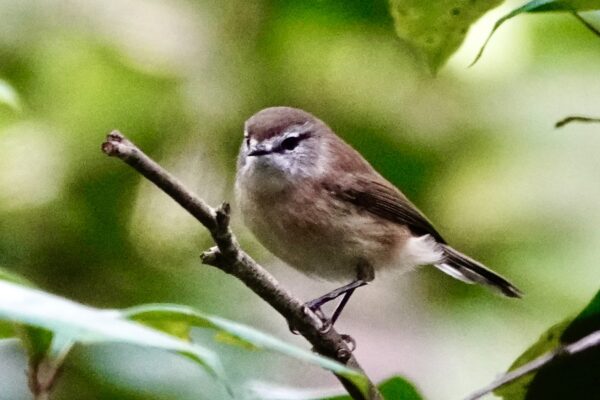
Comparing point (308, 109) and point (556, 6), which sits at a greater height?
point (556, 6)

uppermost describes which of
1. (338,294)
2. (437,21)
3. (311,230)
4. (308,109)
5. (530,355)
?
(437,21)

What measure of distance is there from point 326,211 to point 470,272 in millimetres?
565

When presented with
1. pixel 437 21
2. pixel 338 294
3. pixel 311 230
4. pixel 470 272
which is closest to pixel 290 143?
pixel 311 230

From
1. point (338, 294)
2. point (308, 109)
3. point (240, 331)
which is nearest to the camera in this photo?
point (240, 331)

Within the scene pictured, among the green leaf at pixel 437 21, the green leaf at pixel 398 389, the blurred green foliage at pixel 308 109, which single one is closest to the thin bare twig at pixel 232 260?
the green leaf at pixel 398 389

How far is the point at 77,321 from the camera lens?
67 centimetres

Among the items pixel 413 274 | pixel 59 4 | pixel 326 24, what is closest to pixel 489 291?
pixel 413 274

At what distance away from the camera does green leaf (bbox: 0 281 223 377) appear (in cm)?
67

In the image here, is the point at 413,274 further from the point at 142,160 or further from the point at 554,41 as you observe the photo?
the point at 142,160

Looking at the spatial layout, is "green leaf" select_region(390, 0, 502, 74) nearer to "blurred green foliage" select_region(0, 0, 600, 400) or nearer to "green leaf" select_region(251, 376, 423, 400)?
"green leaf" select_region(251, 376, 423, 400)

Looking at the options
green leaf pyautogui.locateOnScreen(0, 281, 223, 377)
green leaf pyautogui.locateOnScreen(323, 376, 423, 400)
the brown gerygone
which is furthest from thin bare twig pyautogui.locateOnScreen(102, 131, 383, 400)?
the brown gerygone

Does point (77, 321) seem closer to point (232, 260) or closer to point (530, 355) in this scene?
point (232, 260)

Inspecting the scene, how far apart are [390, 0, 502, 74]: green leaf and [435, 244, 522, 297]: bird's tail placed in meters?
1.20

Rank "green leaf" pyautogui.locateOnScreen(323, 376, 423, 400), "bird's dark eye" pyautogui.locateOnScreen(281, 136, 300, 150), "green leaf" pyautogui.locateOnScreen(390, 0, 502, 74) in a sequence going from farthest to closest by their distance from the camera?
"bird's dark eye" pyautogui.locateOnScreen(281, 136, 300, 150)
"green leaf" pyautogui.locateOnScreen(390, 0, 502, 74)
"green leaf" pyautogui.locateOnScreen(323, 376, 423, 400)
